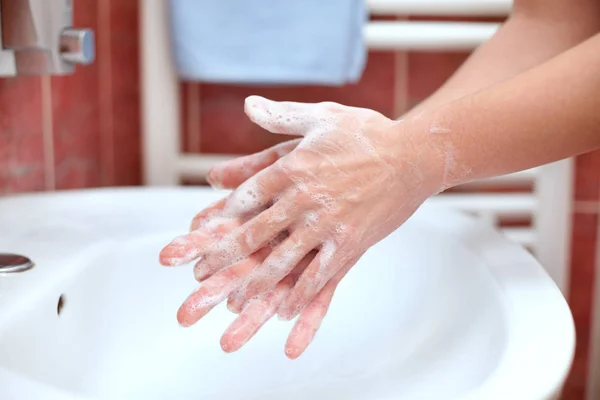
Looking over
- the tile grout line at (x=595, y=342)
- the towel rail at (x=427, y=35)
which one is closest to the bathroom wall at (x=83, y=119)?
the towel rail at (x=427, y=35)

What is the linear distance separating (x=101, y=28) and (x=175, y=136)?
0.21 metres

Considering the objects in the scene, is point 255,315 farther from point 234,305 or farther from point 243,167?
point 243,167

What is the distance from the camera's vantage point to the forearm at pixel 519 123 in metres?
0.55

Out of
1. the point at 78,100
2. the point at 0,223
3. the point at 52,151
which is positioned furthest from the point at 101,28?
the point at 0,223

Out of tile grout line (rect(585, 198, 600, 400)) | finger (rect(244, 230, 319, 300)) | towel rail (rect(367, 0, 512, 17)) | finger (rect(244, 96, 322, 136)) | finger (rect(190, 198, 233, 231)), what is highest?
towel rail (rect(367, 0, 512, 17))

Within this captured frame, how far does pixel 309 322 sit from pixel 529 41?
0.46m

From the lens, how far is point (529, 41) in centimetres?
82

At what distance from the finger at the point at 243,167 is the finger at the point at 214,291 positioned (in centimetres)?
10

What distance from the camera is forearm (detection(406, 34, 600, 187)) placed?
1.79ft

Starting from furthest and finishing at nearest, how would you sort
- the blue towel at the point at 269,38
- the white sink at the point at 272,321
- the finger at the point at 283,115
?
the blue towel at the point at 269,38, the finger at the point at 283,115, the white sink at the point at 272,321

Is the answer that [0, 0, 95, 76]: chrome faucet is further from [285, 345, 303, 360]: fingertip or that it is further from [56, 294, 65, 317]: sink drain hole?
[285, 345, 303, 360]: fingertip

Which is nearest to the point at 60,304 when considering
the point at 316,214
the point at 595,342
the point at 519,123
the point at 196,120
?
the point at 316,214

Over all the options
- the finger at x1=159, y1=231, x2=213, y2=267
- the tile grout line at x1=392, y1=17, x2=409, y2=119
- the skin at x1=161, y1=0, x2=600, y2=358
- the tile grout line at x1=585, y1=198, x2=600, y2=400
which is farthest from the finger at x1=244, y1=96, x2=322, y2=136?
the tile grout line at x1=585, y1=198, x2=600, y2=400

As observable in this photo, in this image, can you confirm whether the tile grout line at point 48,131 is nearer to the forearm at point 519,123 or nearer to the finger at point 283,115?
the finger at point 283,115
